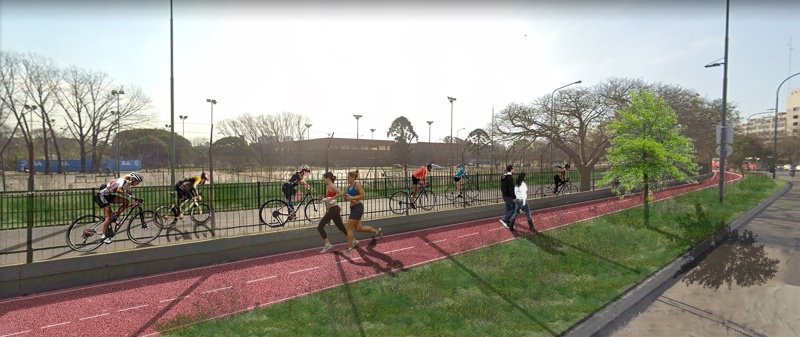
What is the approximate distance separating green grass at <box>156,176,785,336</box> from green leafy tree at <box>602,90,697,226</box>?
10.6 feet

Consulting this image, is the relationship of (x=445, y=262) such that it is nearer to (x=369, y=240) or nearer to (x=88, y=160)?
(x=369, y=240)

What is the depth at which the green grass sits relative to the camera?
4250 millimetres

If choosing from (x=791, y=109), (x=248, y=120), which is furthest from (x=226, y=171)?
(x=791, y=109)

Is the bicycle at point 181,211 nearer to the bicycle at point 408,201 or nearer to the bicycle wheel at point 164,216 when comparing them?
the bicycle wheel at point 164,216

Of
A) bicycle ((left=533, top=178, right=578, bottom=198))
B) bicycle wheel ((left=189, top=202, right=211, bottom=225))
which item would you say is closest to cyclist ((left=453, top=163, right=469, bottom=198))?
bicycle ((left=533, top=178, right=578, bottom=198))

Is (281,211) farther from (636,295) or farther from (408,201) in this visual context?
(636,295)

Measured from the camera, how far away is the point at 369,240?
29.6 feet

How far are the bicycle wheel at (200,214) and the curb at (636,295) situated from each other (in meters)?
9.68

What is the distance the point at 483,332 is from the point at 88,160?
59.1 m

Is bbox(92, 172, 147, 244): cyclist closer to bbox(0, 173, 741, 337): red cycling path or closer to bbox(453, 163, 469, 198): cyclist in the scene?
bbox(0, 173, 741, 337): red cycling path

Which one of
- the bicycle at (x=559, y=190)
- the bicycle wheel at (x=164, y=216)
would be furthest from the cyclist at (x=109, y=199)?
the bicycle at (x=559, y=190)

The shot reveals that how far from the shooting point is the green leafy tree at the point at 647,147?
1118 cm

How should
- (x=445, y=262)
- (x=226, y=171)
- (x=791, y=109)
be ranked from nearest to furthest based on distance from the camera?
(x=445, y=262) < (x=226, y=171) < (x=791, y=109)

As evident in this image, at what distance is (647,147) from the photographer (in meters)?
11.0
